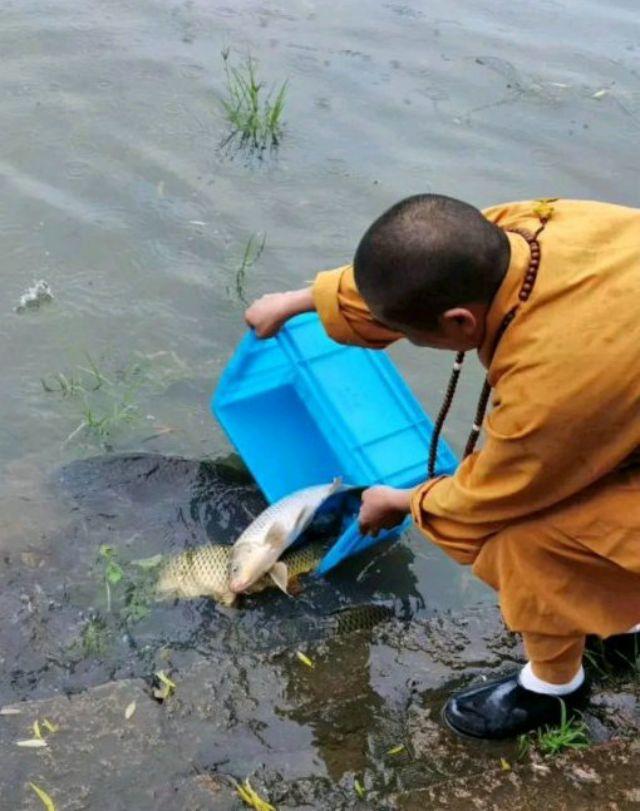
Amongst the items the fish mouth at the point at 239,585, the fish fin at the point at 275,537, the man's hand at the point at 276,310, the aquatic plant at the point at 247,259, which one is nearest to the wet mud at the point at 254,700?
the fish mouth at the point at 239,585

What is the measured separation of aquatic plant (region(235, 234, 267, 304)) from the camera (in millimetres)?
5457

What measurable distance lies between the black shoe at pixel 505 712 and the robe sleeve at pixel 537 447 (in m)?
0.70

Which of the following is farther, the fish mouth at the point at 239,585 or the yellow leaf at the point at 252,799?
the fish mouth at the point at 239,585

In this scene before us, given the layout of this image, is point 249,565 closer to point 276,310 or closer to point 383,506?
point 383,506

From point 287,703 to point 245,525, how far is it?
3.42ft

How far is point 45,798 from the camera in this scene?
2762 millimetres

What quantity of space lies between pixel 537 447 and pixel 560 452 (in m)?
0.06

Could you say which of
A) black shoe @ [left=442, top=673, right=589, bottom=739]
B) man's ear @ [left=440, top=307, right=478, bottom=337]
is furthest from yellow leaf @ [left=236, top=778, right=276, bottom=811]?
man's ear @ [left=440, top=307, right=478, bottom=337]

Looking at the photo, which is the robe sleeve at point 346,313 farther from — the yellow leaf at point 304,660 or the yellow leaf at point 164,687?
the yellow leaf at point 164,687

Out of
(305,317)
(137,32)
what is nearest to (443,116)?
(137,32)

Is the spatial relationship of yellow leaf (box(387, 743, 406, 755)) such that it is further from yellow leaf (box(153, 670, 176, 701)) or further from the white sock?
yellow leaf (box(153, 670, 176, 701))

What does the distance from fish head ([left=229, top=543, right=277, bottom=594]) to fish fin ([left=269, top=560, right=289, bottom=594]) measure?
0.03 meters

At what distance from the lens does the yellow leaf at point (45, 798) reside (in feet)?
9.00

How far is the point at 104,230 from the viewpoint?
571cm
